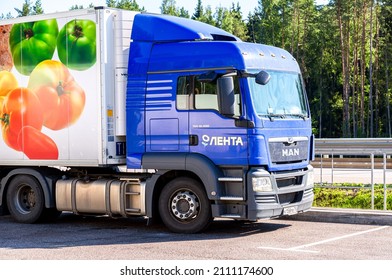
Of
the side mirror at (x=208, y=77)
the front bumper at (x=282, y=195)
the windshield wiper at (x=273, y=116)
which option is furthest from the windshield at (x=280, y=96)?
the front bumper at (x=282, y=195)

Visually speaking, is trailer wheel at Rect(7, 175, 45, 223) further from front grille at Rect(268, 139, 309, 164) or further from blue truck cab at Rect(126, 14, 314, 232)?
front grille at Rect(268, 139, 309, 164)

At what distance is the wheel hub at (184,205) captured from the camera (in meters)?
12.9

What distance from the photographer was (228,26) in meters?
95.9

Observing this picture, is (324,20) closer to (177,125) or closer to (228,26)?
(228,26)

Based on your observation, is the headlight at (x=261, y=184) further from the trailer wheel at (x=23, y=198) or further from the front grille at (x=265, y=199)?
the trailer wheel at (x=23, y=198)

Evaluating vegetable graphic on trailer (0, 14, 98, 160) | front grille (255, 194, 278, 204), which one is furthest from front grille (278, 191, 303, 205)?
vegetable graphic on trailer (0, 14, 98, 160)

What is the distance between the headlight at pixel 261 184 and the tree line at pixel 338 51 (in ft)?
192

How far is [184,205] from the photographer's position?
42.6 ft

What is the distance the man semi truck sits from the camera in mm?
12523

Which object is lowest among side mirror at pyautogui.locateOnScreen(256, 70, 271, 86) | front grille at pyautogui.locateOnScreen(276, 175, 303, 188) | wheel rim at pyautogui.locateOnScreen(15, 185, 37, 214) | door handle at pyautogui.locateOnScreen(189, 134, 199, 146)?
wheel rim at pyautogui.locateOnScreen(15, 185, 37, 214)

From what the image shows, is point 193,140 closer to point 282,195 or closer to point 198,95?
point 198,95

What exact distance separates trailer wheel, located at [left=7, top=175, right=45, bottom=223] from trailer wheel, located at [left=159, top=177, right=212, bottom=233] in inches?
108

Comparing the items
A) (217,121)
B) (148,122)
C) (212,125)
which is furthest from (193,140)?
(148,122)

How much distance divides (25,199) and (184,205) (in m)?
3.49
